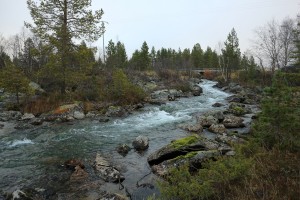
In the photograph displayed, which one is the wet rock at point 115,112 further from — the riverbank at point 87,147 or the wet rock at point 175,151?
the wet rock at point 175,151

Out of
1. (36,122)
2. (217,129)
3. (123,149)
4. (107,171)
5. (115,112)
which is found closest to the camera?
(107,171)

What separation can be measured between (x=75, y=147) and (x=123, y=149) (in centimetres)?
235

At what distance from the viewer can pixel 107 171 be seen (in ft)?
27.2

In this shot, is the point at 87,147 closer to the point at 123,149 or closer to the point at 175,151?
the point at 123,149

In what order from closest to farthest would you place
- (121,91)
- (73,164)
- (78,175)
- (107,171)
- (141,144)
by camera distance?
(78,175) < (107,171) < (73,164) < (141,144) < (121,91)

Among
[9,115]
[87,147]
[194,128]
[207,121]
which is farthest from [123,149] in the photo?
[9,115]

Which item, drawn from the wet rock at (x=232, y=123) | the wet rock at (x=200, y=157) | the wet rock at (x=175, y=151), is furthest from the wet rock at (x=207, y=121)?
→ the wet rock at (x=200, y=157)

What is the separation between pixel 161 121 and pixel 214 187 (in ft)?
37.0

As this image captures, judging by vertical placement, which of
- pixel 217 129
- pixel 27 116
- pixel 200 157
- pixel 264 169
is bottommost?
pixel 217 129

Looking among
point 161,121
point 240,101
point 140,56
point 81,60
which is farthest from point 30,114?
point 140,56

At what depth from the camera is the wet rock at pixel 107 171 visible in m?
7.93

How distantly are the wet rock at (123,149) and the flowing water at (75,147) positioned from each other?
0.22 meters

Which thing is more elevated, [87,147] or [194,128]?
[194,128]

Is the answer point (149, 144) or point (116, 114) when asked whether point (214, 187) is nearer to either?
point (149, 144)
